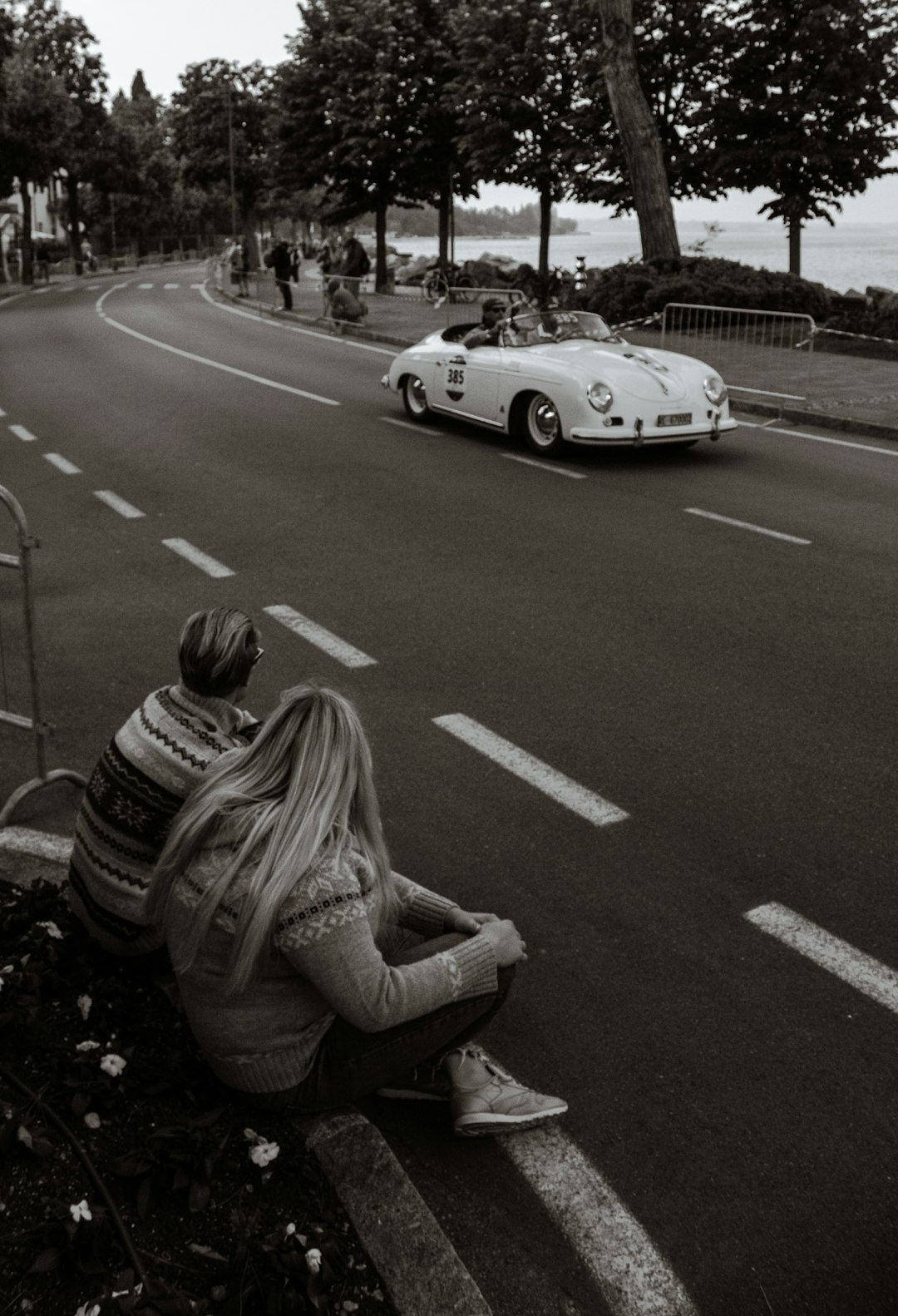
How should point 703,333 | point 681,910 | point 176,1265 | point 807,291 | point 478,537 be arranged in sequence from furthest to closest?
point 807,291 → point 703,333 → point 478,537 → point 681,910 → point 176,1265

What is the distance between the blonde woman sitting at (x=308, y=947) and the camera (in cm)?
295

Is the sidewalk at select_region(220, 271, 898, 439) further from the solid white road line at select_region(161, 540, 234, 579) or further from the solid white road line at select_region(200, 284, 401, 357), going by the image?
the solid white road line at select_region(161, 540, 234, 579)

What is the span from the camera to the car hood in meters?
11.9

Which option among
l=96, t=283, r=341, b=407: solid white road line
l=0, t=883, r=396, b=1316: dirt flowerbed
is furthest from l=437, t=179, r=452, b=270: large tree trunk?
l=0, t=883, r=396, b=1316: dirt flowerbed

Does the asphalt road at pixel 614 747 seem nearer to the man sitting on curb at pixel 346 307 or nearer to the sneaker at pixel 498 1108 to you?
the sneaker at pixel 498 1108

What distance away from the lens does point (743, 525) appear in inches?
389

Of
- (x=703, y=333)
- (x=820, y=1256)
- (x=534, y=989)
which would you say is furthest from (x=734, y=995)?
(x=703, y=333)

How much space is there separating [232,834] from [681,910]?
2.00 m

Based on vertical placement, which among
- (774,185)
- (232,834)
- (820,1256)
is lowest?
(820,1256)

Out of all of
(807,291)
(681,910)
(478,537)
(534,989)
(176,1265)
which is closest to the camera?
(176,1265)

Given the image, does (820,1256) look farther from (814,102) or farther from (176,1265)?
(814,102)

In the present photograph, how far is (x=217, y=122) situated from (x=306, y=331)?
1745 inches

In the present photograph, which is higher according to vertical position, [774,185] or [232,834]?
[774,185]

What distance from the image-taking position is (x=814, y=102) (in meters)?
29.1
